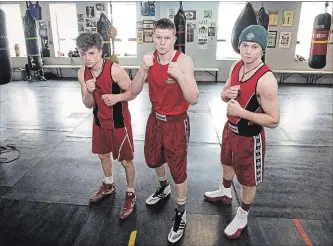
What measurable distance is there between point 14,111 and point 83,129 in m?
2.20

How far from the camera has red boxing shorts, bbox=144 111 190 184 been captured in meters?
2.26

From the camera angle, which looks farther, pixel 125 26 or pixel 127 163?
pixel 125 26

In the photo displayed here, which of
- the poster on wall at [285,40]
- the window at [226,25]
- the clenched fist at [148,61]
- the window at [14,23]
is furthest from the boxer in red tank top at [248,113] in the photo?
the window at [14,23]

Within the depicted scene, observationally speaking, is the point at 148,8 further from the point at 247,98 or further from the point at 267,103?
the point at 267,103

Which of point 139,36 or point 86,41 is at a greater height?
point 139,36

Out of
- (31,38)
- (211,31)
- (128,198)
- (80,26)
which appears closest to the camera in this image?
(128,198)

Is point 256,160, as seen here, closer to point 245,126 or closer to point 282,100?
point 245,126

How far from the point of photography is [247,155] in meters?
2.19

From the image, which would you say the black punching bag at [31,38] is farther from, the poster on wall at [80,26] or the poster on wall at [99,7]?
the poster on wall at [99,7]

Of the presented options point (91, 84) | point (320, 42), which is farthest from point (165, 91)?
point (320, 42)

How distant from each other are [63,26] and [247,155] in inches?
387

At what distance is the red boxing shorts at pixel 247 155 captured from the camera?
2.18m

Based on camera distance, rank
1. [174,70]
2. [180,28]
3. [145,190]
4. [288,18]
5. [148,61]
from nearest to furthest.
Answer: [174,70]
[148,61]
[145,190]
[180,28]
[288,18]

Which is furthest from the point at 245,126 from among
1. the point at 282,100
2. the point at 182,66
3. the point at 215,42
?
the point at 215,42
